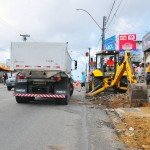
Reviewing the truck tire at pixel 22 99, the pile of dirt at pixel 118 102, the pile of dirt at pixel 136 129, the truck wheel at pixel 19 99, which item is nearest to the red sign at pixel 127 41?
the pile of dirt at pixel 118 102

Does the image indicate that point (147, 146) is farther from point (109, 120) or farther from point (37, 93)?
point (37, 93)

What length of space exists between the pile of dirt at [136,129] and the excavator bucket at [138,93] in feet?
4.85

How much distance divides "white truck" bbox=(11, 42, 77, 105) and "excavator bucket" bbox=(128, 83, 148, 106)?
3.75m

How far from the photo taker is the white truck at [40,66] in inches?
694

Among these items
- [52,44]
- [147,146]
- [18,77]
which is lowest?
[147,146]

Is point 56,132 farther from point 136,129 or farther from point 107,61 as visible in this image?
point 107,61

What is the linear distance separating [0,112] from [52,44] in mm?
4714

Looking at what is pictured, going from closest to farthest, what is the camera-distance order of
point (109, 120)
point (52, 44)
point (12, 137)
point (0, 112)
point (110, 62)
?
point (12, 137)
point (109, 120)
point (0, 112)
point (52, 44)
point (110, 62)

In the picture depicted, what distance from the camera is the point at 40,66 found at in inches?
693

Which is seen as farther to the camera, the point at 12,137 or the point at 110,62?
the point at 110,62

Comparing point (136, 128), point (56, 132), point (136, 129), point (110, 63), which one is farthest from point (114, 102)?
point (56, 132)

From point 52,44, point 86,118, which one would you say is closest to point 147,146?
point 86,118

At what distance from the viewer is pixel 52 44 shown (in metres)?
17.8

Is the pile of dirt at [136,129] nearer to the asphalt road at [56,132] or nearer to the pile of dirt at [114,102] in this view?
the asphalt road at [56,132]
